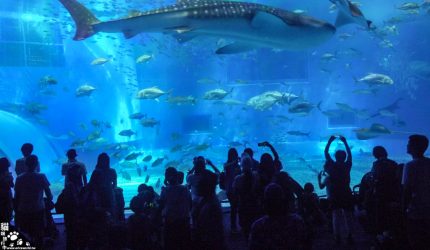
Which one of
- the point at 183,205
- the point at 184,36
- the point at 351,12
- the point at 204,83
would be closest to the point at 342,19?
the point at 351,12

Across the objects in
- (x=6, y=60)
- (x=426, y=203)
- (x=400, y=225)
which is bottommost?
(x=400, y=225)

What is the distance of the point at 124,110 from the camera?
21.5m

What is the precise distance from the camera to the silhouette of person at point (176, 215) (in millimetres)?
4105

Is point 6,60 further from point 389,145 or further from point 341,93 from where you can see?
point 389,145

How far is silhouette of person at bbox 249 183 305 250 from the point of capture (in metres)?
2.14

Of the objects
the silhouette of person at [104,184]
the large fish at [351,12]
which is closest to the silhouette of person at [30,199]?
the silhouette of person at [104,184]

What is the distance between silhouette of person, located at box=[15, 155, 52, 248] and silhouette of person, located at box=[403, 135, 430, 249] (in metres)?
4.28

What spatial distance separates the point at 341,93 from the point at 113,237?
22.3 meters

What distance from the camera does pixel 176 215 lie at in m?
4.11

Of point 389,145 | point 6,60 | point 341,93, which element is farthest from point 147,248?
point 341,93

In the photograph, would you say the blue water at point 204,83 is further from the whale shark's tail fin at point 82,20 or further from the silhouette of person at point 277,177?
the whale shark's tail fin at point 82,20

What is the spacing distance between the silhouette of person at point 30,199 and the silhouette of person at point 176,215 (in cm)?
166

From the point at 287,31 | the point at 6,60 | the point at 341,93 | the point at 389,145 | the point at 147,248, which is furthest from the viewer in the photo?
the point at 341,93

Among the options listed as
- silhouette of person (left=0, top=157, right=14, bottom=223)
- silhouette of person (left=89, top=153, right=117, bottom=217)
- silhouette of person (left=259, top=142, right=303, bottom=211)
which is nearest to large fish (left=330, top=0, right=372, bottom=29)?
silhouette of person (left=259, top=142, right=303, bottom=211)
